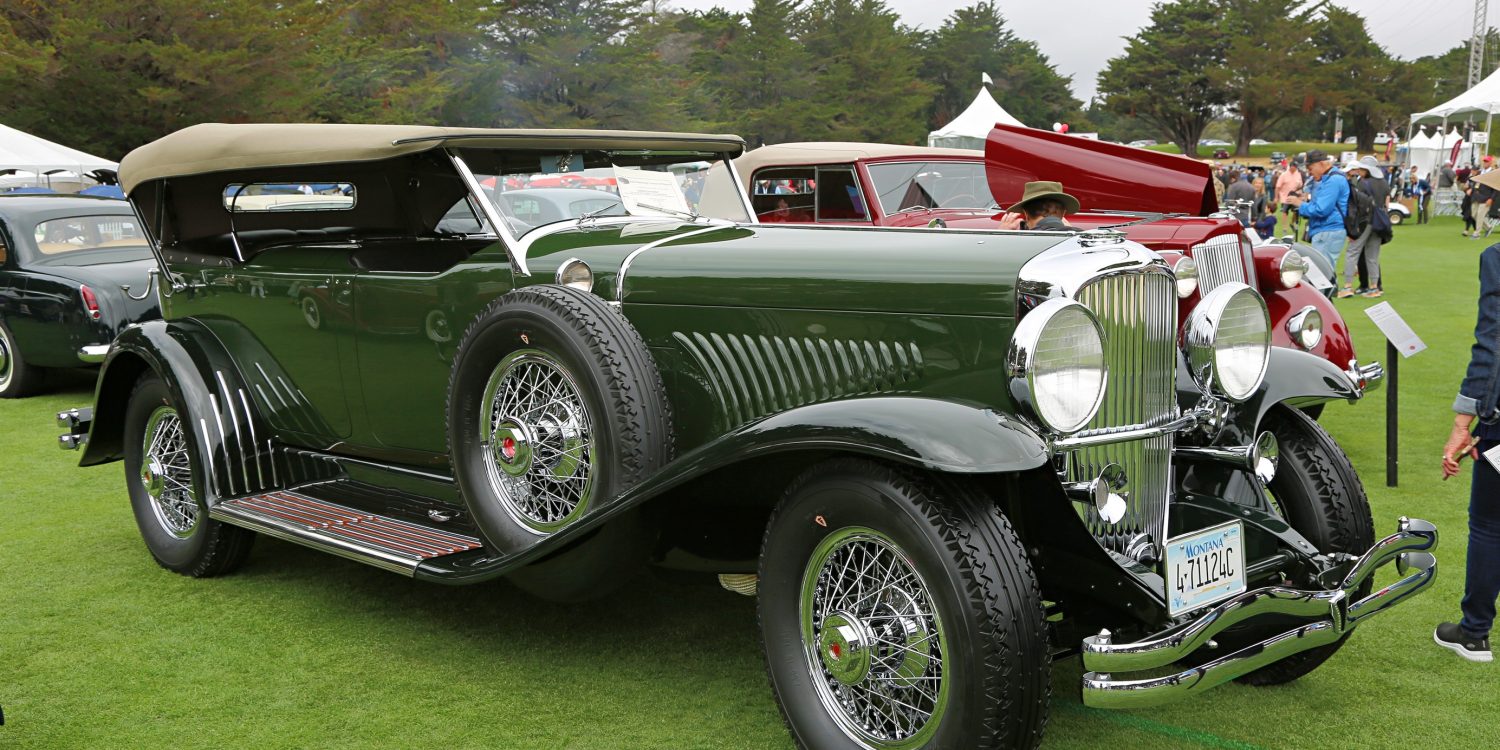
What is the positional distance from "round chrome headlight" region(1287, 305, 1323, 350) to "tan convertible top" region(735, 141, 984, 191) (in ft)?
13.8

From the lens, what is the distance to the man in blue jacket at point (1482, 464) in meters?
3.49

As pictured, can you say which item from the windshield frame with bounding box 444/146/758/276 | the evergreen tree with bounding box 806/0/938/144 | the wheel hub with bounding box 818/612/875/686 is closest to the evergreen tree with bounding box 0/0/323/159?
the windshield frame with bounding box 444/146/758/276

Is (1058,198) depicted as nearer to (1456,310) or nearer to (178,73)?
(1456,310)

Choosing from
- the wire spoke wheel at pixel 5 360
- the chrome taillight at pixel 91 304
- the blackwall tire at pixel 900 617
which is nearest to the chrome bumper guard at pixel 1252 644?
the blackwall tire at pixel 900 617

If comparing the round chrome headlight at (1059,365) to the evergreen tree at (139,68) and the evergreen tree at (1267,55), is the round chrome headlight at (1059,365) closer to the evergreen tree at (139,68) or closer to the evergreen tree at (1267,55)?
the evergreen tree at (139,68)

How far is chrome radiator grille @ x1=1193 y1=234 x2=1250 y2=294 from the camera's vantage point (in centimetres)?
661

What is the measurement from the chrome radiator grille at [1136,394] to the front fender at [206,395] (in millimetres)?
3252

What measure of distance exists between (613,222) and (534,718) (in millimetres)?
1824

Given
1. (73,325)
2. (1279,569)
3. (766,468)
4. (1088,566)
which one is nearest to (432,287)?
(766,468)

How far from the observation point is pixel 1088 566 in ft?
9.29

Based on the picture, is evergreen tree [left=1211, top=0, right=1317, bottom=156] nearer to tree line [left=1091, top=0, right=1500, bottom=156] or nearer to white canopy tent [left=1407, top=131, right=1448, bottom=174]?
tree line [left=1091, top=0, right=1500, bottom=156]

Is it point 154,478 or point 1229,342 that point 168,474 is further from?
point 1229,342

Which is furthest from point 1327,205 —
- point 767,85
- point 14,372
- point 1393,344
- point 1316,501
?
point 767,85

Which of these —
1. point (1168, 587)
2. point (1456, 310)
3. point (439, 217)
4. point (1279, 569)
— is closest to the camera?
point (1168, 587)
